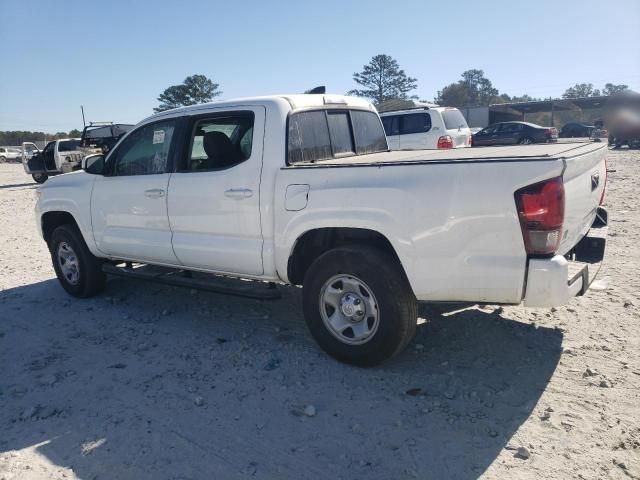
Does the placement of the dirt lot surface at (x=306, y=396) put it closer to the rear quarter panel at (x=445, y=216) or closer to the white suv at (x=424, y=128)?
the rear quarter panel at (x=445, y=216)

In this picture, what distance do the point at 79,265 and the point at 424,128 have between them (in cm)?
1027

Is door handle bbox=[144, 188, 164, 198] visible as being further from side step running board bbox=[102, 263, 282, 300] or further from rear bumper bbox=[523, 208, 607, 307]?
rear bumper bbox=[523, 208, 607, 307]

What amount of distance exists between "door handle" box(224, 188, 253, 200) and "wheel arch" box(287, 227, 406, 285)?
0.56 metres

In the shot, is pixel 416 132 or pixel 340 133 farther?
pixel 416 132

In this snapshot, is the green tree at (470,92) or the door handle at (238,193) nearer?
the door handle at (238,193)

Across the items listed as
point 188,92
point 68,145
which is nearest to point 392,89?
point 188,92

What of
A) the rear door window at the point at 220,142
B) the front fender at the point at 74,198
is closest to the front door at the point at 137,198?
the front fender at the point at 74,198

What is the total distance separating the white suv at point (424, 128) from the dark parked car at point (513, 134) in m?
12.6

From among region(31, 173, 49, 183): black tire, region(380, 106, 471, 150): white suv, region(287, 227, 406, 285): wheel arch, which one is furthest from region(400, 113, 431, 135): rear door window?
region(31, 173, 49, 183): black tire

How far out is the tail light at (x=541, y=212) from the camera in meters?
2.83

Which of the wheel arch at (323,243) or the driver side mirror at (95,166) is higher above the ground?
the driver side mirror at (95,166)

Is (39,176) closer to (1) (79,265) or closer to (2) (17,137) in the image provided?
(1) (79,265)

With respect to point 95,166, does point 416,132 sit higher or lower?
higher

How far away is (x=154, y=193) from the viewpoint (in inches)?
181
